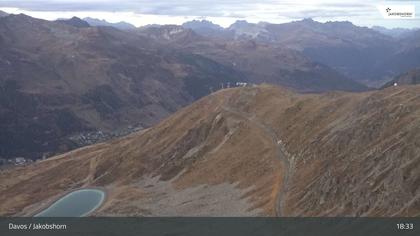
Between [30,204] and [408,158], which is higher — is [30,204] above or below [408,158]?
below

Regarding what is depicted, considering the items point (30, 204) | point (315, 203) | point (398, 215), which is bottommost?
point (30, 204)

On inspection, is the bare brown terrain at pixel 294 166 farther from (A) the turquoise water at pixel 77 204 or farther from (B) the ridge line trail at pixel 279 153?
(A) the turquoise water at pixel 77 204

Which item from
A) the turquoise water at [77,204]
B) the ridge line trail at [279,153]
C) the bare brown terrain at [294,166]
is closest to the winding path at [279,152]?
the ridge line trail at [279,153]
